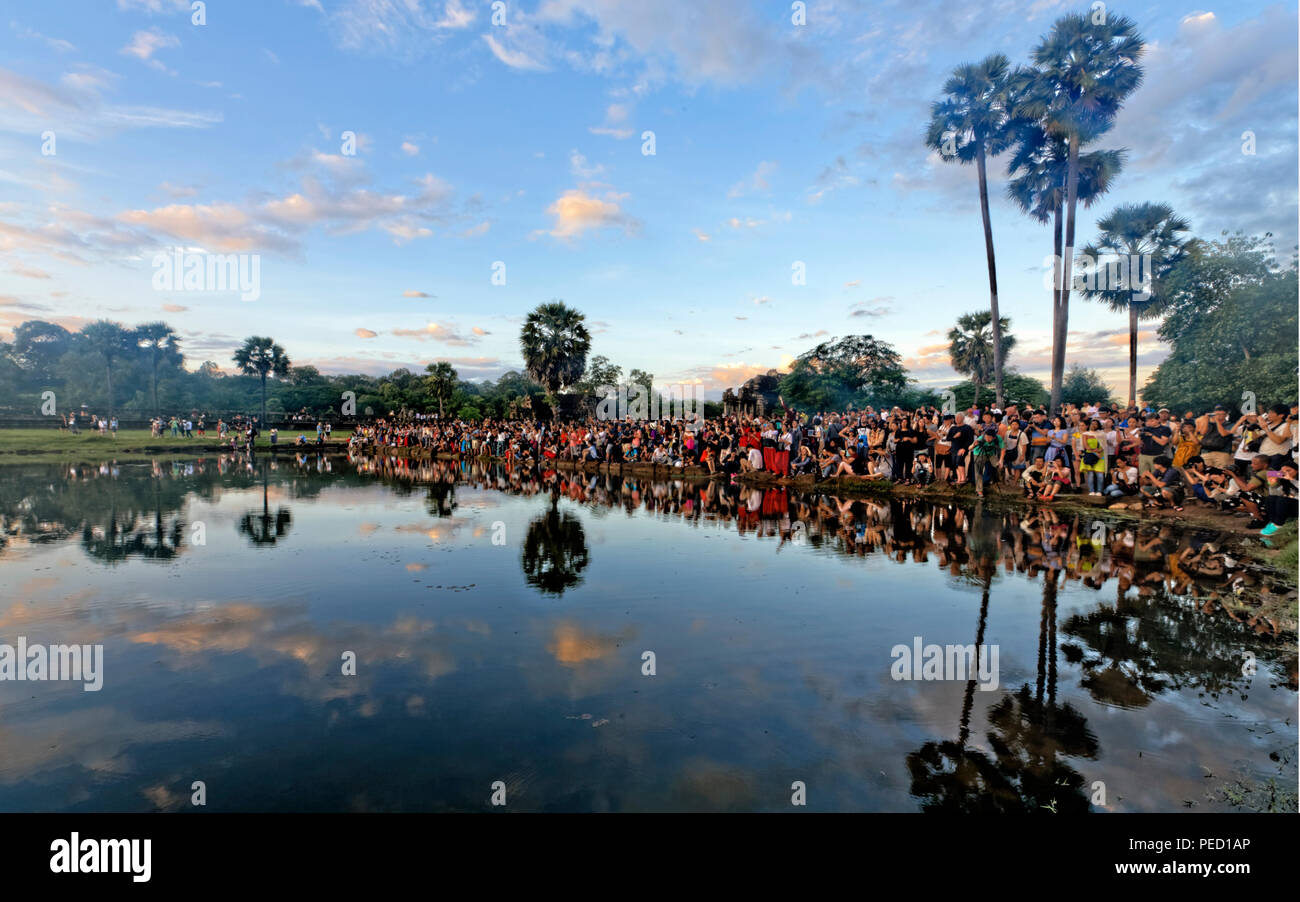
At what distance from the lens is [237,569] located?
876 centimetres

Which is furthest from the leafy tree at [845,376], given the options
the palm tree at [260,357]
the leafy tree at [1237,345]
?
the palm tree at [260,357]

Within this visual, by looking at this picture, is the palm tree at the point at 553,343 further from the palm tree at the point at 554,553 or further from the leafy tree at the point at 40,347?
the leafy tree at the point at 40,347

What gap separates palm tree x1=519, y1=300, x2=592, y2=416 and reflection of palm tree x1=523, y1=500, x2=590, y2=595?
32273 millimetres

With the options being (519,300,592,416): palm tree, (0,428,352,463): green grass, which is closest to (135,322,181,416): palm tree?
(0,428,352,463): green grass

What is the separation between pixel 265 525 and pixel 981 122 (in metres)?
27.3

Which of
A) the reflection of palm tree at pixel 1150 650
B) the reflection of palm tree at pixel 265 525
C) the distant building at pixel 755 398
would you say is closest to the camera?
the reflection of palm tree at pixel 1150 650

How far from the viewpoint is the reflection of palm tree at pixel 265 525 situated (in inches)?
438

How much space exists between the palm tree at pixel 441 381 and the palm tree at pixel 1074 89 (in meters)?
55.2

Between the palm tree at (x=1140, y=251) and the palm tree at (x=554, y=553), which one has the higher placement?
the palm tree at (x=1140, y=251)
